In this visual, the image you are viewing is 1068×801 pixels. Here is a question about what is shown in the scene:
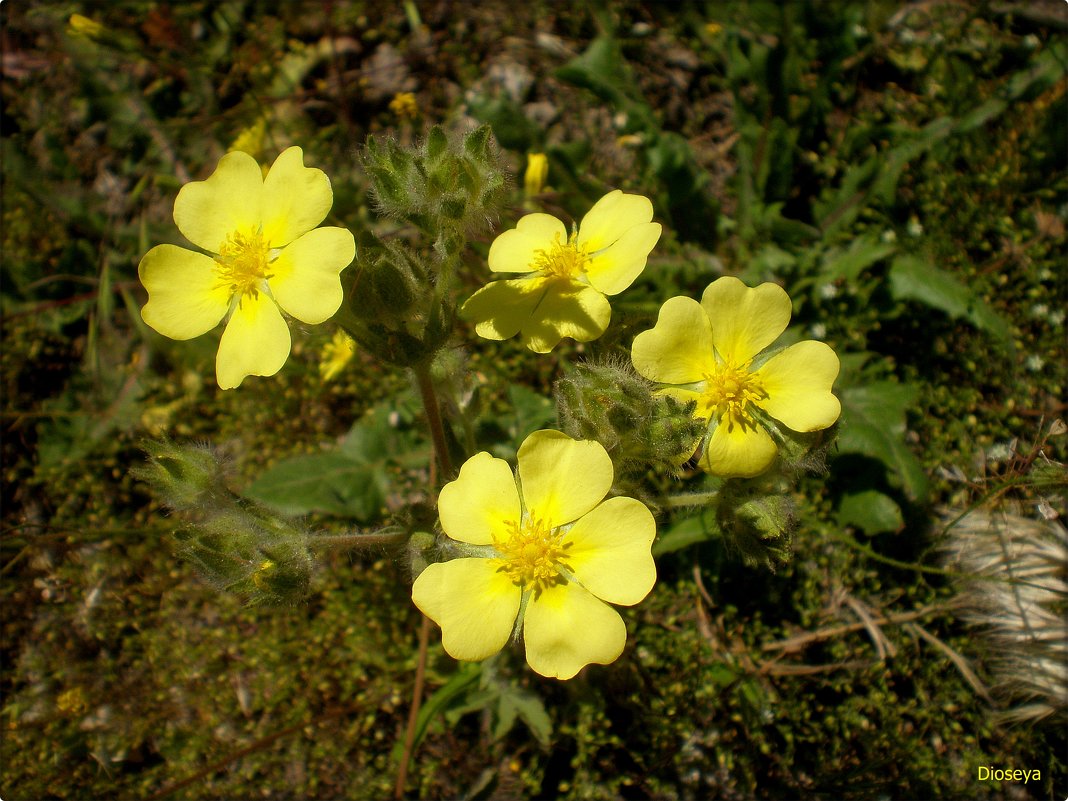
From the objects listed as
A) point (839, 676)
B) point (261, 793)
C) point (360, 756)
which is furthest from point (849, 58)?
point (261, 793)

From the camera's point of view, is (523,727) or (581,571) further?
(523,727)

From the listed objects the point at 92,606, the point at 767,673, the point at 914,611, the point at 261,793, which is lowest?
the point at 261,793

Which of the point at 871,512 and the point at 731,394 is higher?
the point at 731,394

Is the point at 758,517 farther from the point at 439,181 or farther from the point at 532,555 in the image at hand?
the point at 439,181

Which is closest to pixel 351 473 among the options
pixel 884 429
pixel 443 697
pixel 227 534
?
pixel 443 697

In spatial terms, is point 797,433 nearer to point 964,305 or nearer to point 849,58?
point 964,305

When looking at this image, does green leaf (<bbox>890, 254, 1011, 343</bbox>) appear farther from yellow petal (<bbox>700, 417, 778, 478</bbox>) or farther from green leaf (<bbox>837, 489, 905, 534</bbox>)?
yellow petal (<bbox>700, 417, 778, 478</bbox>)

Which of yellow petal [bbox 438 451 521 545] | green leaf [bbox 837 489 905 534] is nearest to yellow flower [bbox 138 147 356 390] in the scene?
yellow petal [bbox 438 451 521 545]
